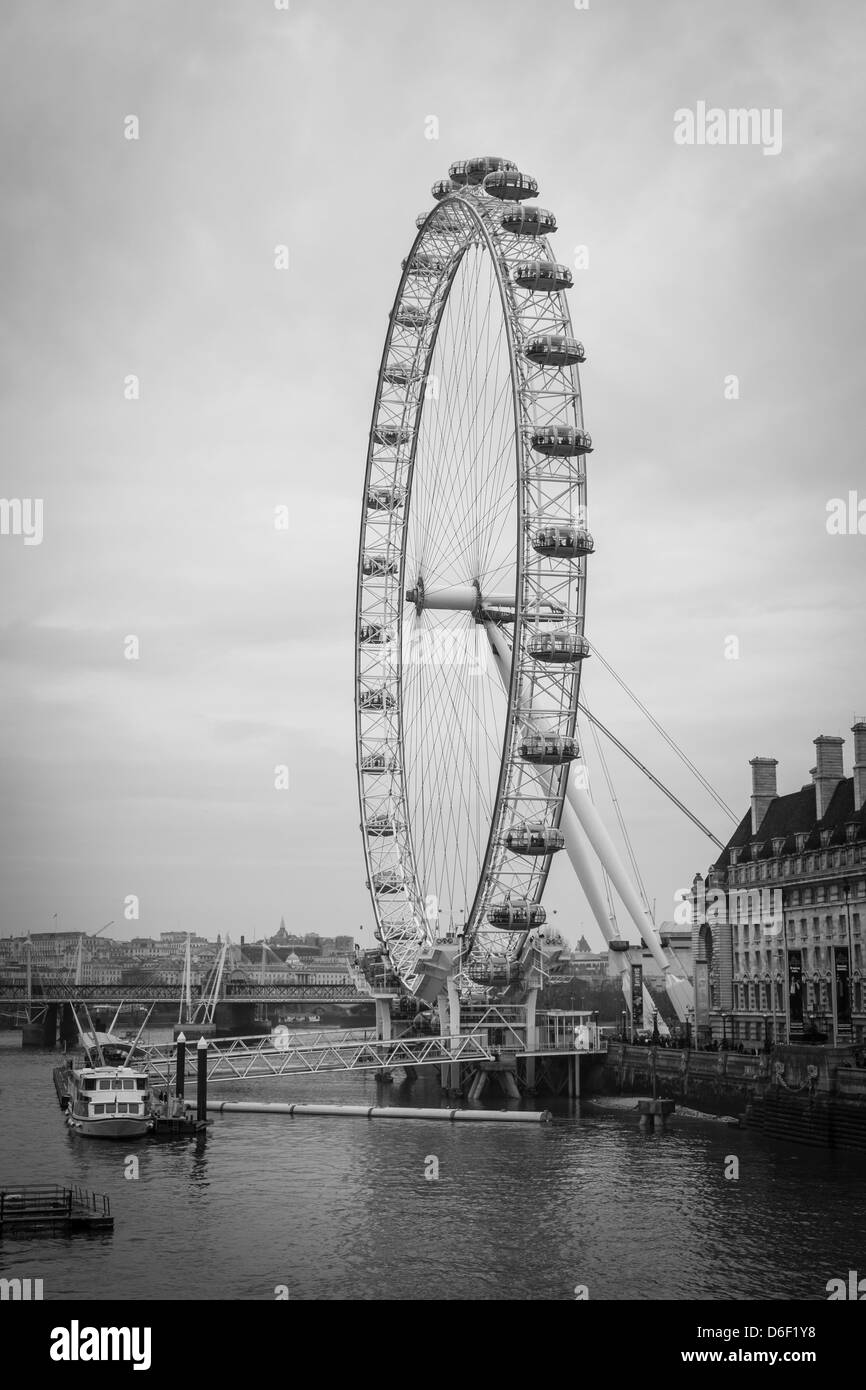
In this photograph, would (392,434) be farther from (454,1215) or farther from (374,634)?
(454,1215)

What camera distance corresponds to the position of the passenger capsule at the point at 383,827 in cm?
8488

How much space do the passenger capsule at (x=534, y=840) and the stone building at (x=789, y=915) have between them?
9.24 meters

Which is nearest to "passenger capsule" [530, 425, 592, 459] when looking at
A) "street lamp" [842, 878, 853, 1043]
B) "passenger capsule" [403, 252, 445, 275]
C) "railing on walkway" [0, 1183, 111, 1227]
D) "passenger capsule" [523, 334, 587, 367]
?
"passenger capsule" [523, 334, 587, 367]

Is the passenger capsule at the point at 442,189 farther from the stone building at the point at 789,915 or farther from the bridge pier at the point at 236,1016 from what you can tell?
the bridge pier at the point at 236,1016

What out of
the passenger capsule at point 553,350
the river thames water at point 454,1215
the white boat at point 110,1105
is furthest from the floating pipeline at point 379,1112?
the passenger capsule at point 553,350

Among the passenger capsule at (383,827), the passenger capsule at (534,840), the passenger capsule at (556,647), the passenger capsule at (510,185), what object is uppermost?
the passenger capsule at (510,185)

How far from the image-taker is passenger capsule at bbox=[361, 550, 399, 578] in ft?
273

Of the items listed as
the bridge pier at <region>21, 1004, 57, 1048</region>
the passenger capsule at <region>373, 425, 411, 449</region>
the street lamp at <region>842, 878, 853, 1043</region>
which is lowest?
the bridge pier at <region>21, 1004, 57, 1048</region>

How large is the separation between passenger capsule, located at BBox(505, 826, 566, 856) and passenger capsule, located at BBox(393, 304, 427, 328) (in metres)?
26.2

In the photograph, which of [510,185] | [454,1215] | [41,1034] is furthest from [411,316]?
[41,1034]

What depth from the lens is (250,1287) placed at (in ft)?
105

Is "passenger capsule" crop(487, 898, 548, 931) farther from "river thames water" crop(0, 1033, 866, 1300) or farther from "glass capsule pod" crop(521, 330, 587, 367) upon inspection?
"glass capsule pod" crop(521, 330, 587, 367)

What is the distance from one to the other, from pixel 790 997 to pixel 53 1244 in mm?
37200

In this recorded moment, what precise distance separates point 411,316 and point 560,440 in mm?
15894
